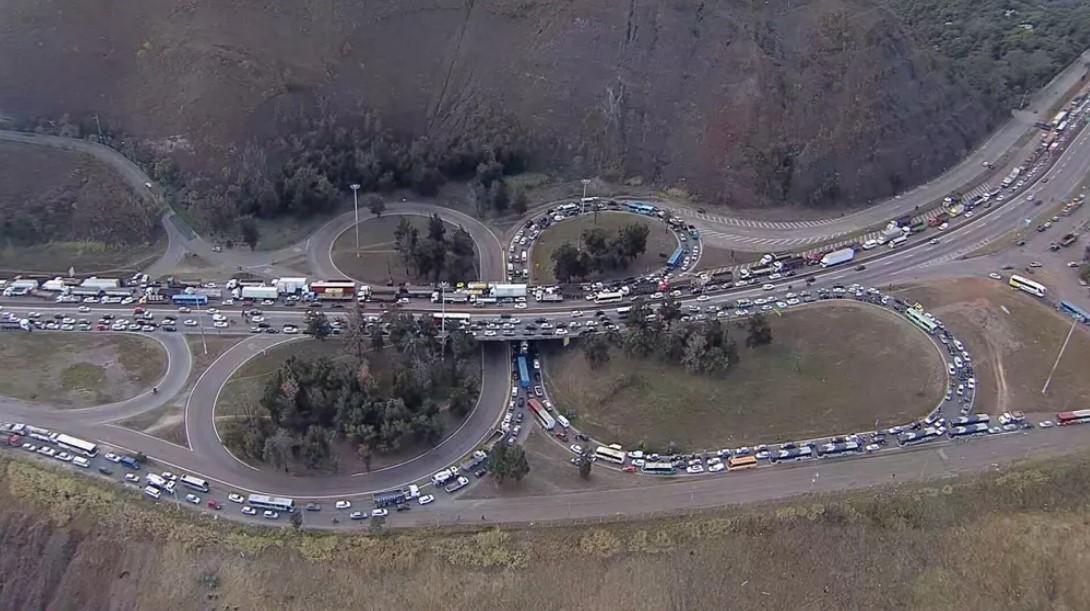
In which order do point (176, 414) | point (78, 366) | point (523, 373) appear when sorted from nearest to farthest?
point (176, 414)
point (78, 366)
point (523, 373)

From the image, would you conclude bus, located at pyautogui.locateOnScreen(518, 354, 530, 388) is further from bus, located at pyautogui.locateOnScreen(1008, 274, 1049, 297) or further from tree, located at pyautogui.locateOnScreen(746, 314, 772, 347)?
bus, located at pyautogui.locateOnScreen(1008, 274, 1049, 297)

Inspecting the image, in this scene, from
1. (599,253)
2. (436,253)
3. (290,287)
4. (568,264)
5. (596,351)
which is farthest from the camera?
(599,253)

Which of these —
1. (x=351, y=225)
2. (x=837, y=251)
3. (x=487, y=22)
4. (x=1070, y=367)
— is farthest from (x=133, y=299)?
(x=1070, y=367)

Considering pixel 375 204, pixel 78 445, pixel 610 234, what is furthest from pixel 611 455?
pixel 78 445

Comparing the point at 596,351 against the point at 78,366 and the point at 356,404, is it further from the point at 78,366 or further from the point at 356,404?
the point at 78,366

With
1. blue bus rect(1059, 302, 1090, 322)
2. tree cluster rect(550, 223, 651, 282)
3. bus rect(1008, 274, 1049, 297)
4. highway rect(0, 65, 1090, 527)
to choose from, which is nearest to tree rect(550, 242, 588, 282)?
tree cluster rect(550, 223, 651, 282)

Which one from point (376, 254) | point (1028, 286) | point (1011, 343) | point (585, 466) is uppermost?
point (376, 254)

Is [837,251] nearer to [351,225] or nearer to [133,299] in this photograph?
[351,225]

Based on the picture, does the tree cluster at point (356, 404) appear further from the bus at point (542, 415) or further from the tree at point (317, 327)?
the bus at point (542, 415)
